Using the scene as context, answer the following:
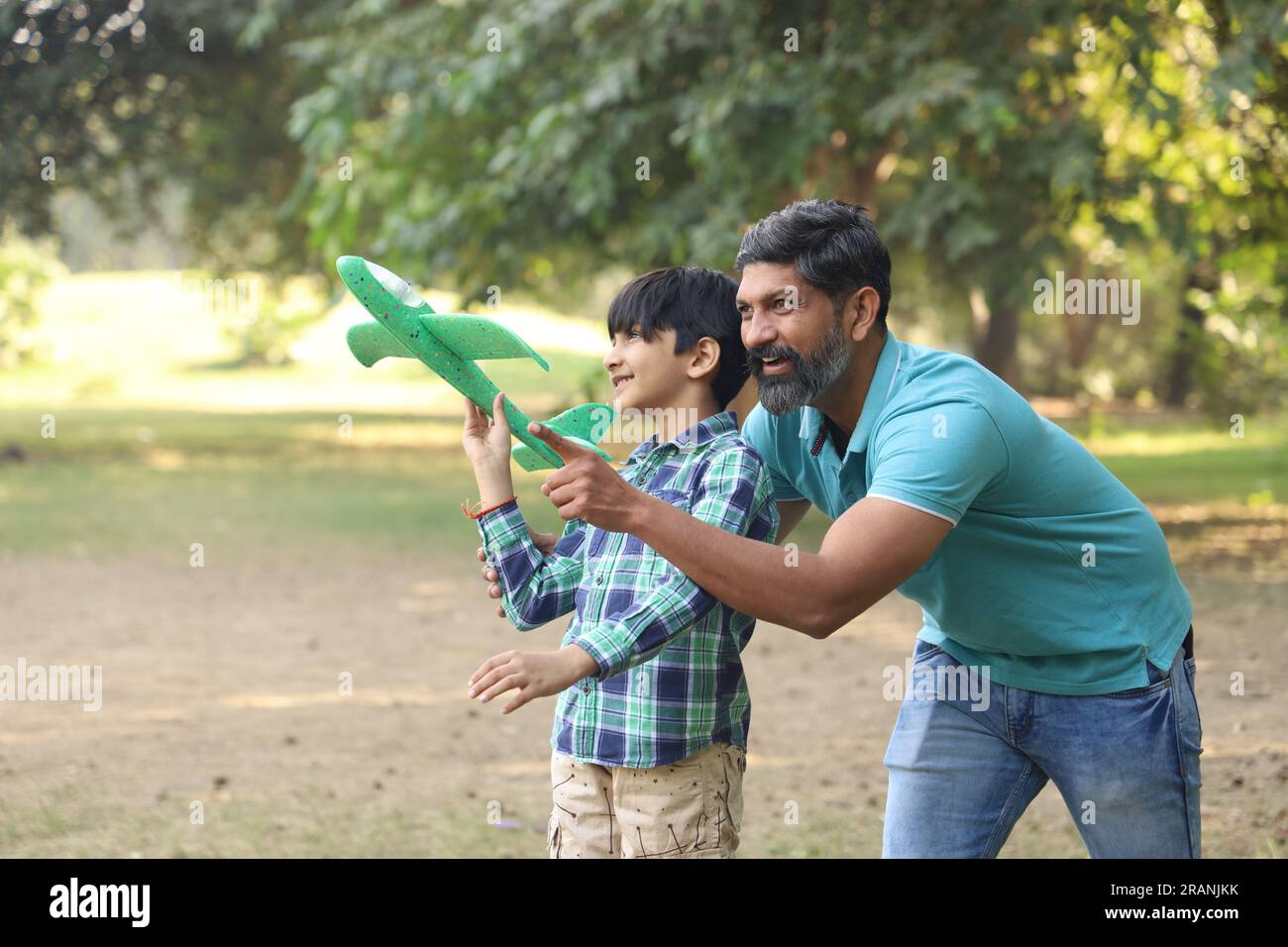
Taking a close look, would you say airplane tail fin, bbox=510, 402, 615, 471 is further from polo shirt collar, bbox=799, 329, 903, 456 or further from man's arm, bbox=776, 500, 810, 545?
man's arm, bbox=776, 500, 810, 545

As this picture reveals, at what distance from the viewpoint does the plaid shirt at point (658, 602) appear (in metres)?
2.95

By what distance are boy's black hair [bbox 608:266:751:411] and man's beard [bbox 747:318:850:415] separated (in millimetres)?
163

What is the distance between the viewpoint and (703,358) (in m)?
3.08

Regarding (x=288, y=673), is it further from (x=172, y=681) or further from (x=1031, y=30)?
(x=1031, y=30)

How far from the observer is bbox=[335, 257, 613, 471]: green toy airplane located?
276 cm

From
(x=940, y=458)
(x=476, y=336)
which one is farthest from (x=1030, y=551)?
(x=476, y=336)

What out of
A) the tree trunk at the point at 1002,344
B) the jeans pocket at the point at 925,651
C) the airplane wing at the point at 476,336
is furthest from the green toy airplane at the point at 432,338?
the tree trunk at the point at 1002,344

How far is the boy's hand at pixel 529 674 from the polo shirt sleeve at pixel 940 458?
0.64 meters

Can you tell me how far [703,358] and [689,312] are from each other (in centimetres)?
10

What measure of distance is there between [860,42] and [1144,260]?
17.1m

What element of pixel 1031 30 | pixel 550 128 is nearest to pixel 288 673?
pixel 550 128

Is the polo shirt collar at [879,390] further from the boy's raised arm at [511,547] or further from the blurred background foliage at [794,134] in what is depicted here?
the blurred background foliage at [794,134]

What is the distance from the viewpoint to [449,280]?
16875 mm

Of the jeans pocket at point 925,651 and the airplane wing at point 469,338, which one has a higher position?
the airplane wing at point 469,338
